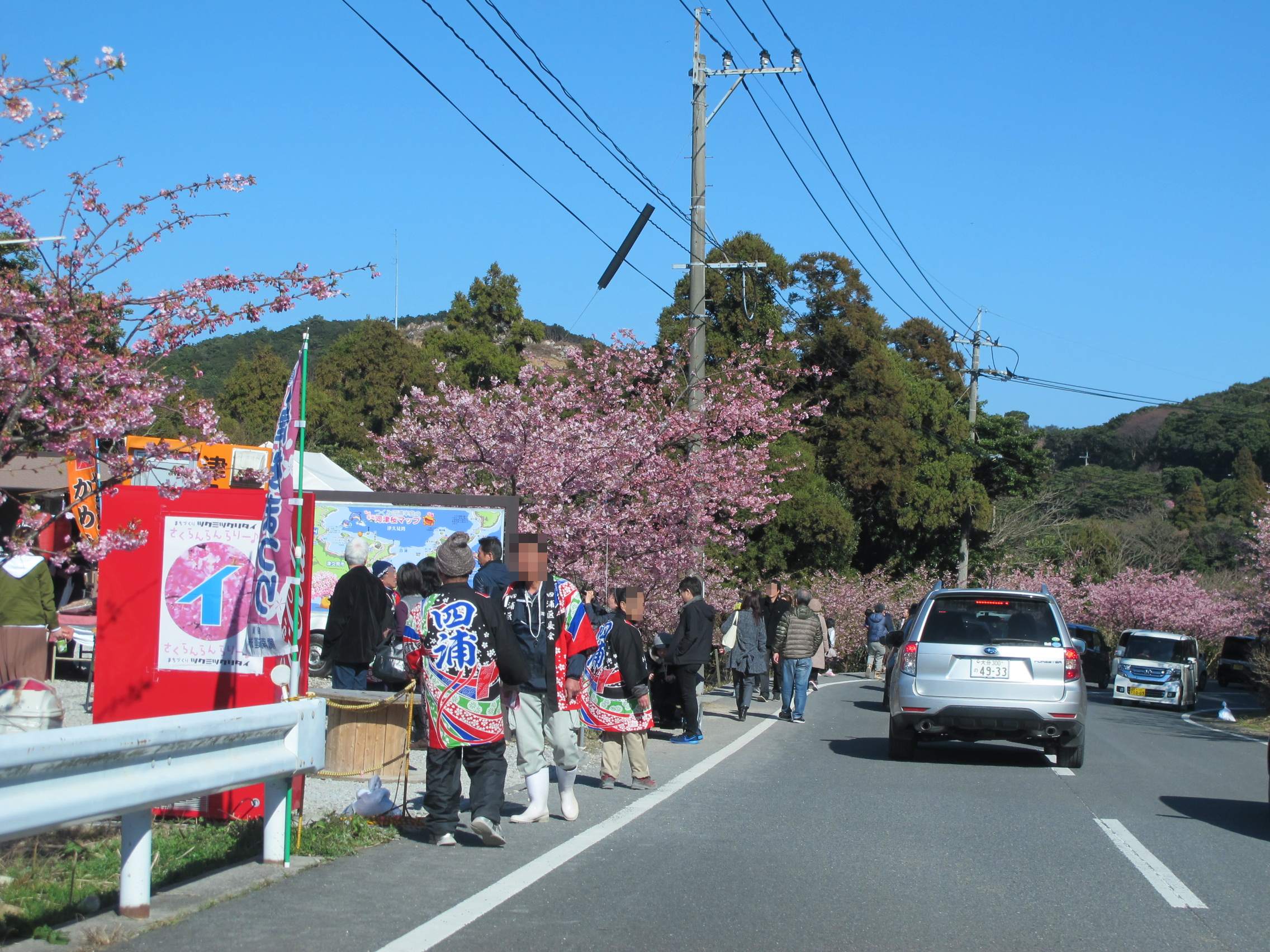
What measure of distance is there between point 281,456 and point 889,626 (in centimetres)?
2615

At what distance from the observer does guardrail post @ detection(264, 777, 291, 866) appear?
20.8ft

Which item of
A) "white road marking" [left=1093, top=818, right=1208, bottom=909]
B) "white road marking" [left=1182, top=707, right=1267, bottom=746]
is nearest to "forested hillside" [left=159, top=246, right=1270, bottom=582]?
"white road marking" [left=1182, top=707, right=1267, bottom=746]

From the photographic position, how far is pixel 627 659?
33.2 ft

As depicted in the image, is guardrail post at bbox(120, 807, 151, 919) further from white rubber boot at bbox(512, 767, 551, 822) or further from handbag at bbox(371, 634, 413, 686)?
handbag at bbox(371, 634, 413, 686)

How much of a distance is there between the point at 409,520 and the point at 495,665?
7645 millimetres

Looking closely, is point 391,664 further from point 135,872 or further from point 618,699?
point 135,872

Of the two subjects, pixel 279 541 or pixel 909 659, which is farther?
pixel 909 659

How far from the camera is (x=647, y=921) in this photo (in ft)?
18.6

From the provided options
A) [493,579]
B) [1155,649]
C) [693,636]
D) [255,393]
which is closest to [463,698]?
[493,579]

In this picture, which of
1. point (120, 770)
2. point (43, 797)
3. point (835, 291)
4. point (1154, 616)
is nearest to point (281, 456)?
point (120, 770)

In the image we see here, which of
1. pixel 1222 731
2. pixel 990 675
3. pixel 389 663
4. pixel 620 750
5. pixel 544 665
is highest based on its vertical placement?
pixel 544 665

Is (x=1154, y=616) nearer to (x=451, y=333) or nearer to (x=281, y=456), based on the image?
(x=451, y=333)

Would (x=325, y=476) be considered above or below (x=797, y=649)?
above

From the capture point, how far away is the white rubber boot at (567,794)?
840 centimetres
